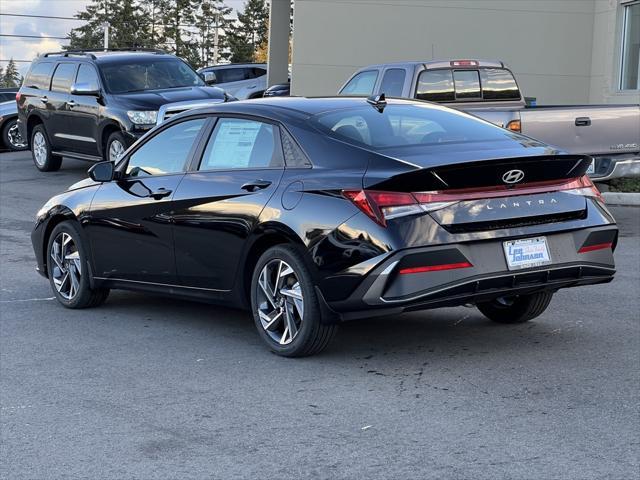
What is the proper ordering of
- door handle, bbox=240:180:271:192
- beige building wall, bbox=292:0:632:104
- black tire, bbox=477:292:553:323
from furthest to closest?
beige building wall, bbox=292:0:632:104 < black tire, bbox=477:292:553:323 < door handle, bbox=240:180:271:192

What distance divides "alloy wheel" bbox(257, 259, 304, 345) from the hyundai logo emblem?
137 centimetres

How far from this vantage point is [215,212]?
292 inches

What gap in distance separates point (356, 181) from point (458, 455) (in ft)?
6.51

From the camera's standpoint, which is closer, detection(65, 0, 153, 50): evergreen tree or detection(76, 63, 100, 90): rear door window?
detection(76, 63, 100, 90): rear door window

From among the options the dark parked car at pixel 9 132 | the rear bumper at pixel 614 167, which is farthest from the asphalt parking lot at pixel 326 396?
the dark parked car at pixel 9 132

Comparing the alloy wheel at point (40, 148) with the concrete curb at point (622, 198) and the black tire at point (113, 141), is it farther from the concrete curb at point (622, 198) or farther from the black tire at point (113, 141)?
the concrete curb at point (622, 198)

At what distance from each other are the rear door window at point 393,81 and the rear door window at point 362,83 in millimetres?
265

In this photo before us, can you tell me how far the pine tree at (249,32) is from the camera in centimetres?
10662

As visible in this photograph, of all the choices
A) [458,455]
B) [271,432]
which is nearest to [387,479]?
[458,455]

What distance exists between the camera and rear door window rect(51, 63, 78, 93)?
1934 cm

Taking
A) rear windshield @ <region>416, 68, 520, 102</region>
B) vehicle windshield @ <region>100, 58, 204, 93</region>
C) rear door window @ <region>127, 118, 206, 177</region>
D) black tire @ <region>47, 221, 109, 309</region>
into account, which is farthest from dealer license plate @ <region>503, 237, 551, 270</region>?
vehicle windshield @ <region>100, 58, 204, 93</region>

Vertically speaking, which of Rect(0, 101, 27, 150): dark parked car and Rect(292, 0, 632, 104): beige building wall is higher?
Rect(292, 0, 632, 104): beige building wall

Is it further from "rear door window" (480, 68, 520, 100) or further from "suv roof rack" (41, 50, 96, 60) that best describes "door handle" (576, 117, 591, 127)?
"suv roof rack" (41, 50, 96, 60)

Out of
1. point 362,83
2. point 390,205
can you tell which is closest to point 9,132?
point 362,83
